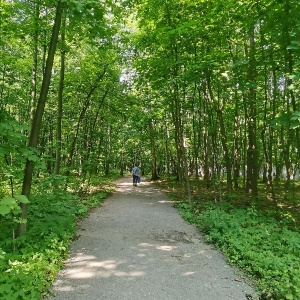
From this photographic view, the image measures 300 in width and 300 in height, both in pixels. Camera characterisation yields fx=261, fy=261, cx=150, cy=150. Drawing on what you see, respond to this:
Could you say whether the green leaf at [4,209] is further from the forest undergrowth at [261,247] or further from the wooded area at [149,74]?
the forest undergrowth at [261,247]

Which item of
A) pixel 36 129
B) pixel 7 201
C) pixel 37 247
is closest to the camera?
pixel 7 201

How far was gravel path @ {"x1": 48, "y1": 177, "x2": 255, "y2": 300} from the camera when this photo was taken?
156 inches

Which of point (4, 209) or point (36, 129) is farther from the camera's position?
point (36, 129)

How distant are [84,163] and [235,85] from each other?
683 centimetres

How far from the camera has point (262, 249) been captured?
5.41 metres

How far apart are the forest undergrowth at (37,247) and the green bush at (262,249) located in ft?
10.9

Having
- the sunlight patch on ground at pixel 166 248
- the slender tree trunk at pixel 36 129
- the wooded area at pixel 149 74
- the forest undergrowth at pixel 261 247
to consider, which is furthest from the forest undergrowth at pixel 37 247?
the forest undergrowth at pixel 261 247

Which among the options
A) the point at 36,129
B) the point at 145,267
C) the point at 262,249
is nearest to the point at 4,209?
the point at 36,129

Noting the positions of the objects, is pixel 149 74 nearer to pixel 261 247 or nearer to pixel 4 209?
pixel 261 247

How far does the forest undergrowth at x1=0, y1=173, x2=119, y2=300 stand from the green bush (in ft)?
10.9

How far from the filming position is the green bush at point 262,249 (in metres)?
4.01

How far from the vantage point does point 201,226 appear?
751cm

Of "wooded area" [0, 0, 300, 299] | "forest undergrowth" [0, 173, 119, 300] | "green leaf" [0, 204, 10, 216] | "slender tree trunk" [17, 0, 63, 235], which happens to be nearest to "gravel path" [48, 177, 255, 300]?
"forest undergrowth" [0, 173, 119, 300]

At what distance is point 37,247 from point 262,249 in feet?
14.7
